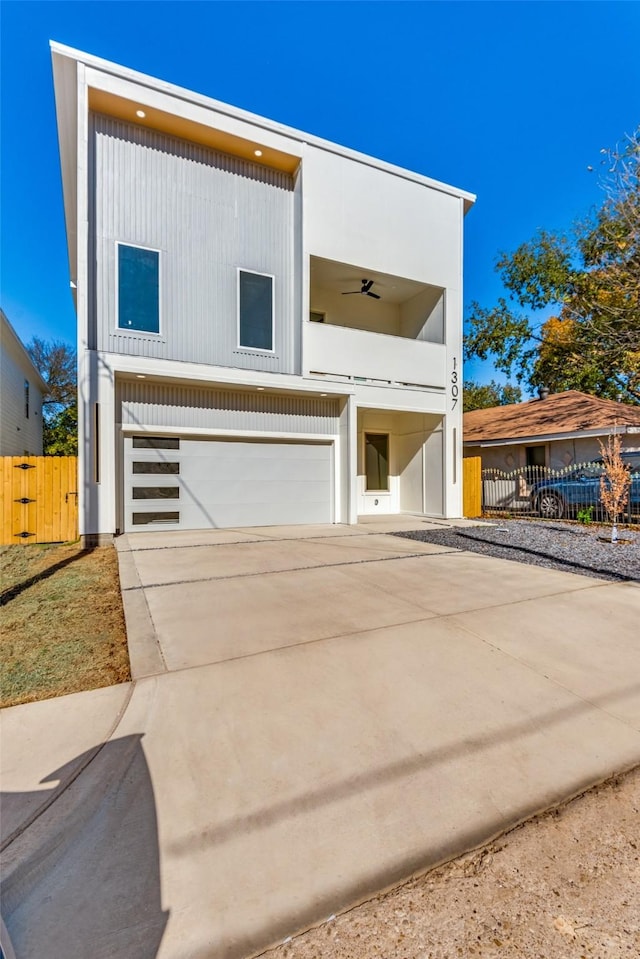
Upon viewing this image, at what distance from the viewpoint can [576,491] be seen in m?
12.4

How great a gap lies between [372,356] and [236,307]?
366cm

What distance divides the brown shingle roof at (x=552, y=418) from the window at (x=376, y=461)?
5997 millimetres

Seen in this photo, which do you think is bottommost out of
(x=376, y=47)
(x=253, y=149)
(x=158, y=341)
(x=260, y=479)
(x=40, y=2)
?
(x=260, y=479)

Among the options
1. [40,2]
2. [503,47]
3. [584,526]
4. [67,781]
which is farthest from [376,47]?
[67,781]

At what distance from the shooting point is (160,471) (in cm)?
950

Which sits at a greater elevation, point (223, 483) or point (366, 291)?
point (366, 291)

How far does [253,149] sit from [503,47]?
604cm

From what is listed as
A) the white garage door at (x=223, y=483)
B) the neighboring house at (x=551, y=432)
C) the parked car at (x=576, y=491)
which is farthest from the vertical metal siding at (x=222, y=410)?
the neighboring house at (x=551, y=432)

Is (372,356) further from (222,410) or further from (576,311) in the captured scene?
(576,311)

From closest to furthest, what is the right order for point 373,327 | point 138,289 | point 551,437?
1. point 138,289
2. point 373,327
3. point 551,437

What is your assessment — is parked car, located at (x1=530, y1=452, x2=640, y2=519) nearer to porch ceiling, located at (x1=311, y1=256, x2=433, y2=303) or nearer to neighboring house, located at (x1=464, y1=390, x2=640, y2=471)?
neighboring house, located at (x1=464, y1=390, x2=640, y2=471)

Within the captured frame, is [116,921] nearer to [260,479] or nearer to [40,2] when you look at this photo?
[260,479]

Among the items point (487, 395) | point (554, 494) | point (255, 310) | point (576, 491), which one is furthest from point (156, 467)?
point (487, 395)

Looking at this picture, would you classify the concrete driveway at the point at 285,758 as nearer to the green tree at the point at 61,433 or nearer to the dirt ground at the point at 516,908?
the dirt ground at the point at 516,908
